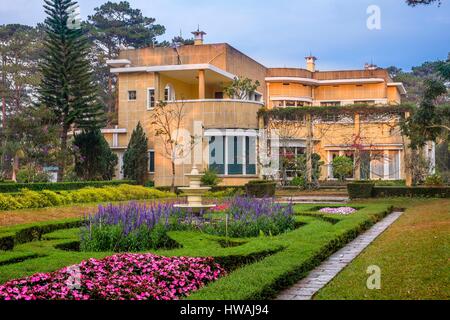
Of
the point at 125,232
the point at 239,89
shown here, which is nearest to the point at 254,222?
the point at 125,232

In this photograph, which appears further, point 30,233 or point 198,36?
point 198,36

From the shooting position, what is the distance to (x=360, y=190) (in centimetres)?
2264

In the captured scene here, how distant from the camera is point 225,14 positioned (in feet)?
32.8

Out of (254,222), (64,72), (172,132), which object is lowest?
(254,222)

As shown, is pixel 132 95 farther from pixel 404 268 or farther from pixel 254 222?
pixel 404 268

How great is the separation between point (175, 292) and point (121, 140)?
25336 mm

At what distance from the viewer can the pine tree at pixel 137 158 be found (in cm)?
2875

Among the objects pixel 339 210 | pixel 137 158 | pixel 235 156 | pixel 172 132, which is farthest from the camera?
pixel 137 158

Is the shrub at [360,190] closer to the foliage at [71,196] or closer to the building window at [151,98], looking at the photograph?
the foliage at [71,196]

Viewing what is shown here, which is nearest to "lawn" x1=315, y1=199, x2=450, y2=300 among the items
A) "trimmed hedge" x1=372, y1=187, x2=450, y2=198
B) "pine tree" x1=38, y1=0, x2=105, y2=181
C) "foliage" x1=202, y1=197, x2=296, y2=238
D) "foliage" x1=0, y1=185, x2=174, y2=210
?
"foliage" x1=202, y1=197, x2=296, y2=238

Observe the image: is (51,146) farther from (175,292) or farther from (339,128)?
(175,292)

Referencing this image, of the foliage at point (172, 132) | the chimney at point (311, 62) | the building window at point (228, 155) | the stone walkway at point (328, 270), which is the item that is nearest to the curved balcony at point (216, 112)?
the foliage at point (172, 132)

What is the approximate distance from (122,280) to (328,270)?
2.88 meters
